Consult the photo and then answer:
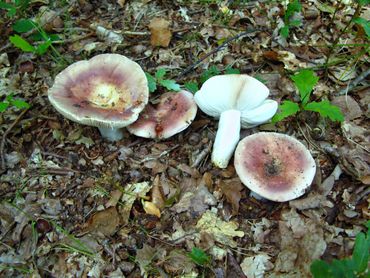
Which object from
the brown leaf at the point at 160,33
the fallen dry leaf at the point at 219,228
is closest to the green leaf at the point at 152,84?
the brown leaf at the point at 160,33

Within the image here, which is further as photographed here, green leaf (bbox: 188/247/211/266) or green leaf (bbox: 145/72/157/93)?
green leaf (bbox: 145/72/157/93)

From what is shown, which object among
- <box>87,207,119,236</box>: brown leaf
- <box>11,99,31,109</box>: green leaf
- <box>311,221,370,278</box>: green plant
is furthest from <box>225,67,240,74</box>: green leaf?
<box>311,221,370,278</box>: green plant

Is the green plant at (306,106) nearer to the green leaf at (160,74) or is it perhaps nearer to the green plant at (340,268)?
the green leaf at (160,74)

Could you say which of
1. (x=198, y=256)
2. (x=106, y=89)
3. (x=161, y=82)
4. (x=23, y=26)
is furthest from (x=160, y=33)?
(x=198, y=256)

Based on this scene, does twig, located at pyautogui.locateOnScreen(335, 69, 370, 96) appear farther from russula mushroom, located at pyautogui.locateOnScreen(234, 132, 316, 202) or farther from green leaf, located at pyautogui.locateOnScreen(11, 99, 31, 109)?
green leaf, located at pyautogui.locateOnScreen(11, 99, 31, 109)

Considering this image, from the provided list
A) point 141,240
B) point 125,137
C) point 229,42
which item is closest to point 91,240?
point 141,240

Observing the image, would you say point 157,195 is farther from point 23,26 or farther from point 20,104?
point 23,26
